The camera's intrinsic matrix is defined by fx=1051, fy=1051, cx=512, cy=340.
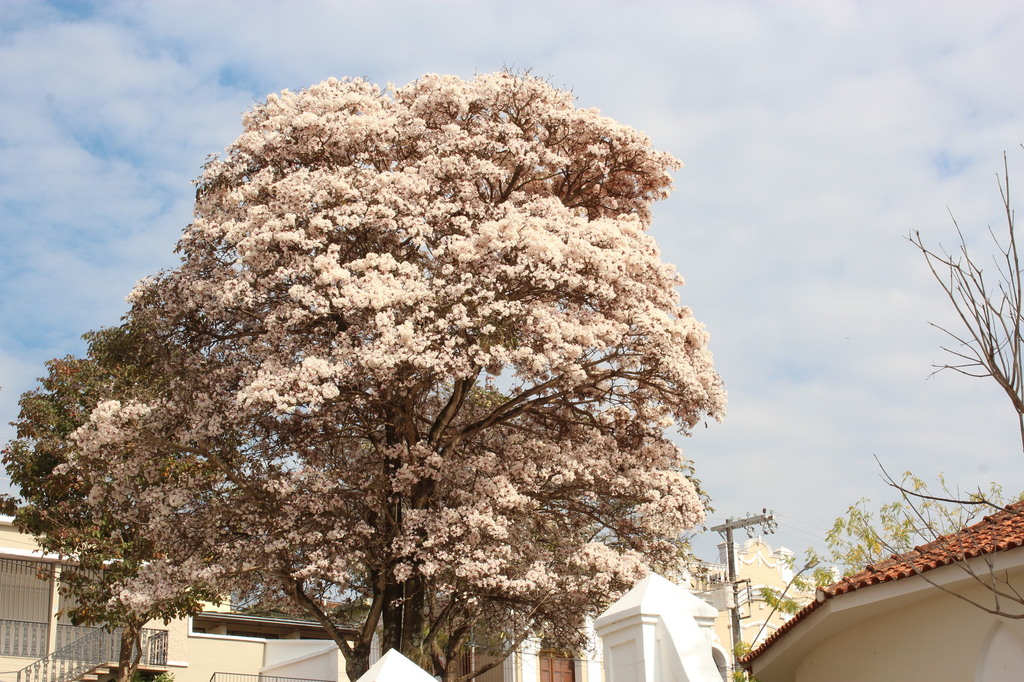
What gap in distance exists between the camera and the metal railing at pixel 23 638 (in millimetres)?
25656

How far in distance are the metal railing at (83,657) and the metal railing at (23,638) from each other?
1.59ft

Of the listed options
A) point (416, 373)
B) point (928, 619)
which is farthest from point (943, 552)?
point (416, 373)

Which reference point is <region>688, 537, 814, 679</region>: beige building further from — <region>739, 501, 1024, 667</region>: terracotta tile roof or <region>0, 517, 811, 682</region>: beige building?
<region>739, 501, 1024, 667</region>: terracotta tile roof

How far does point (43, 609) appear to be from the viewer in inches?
1057

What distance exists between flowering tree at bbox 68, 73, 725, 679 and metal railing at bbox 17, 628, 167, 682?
10.7 m

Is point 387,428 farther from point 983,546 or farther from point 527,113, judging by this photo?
point 983,546

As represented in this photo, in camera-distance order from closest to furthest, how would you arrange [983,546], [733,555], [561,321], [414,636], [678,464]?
[983,546] → [561,321] → [414,636] → [678,464] → [733,555]

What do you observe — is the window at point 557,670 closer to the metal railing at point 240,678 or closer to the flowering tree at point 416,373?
the metal railing at point 240,678

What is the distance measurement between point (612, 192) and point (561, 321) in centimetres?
446

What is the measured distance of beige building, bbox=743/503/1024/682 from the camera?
9070 millimetres

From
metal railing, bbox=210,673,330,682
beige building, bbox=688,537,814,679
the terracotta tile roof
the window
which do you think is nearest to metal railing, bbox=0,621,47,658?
metal railing, bbox=210,673,330,682

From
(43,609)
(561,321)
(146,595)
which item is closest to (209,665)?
(43,609)

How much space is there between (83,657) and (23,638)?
1.54m

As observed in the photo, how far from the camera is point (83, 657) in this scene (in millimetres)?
26156
